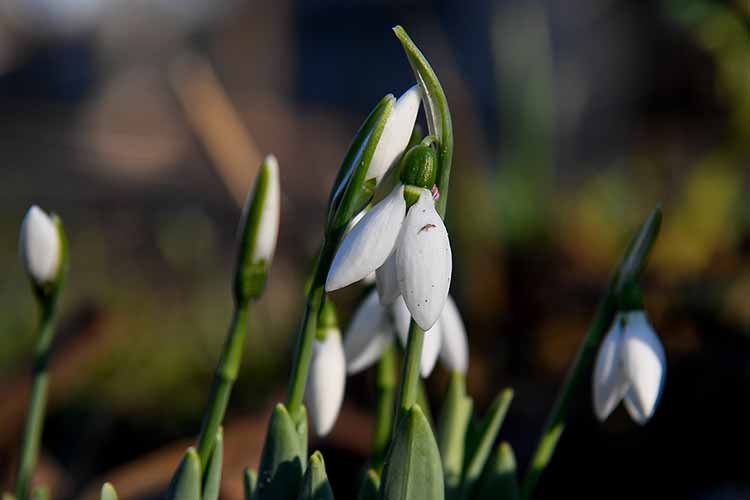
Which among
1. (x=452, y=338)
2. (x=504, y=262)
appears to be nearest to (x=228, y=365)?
(x=452, y=338)

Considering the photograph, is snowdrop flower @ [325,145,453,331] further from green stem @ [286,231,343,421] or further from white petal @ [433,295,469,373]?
white petal @ [433,295,469,373]

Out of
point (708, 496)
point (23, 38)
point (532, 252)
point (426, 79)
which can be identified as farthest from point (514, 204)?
point (23, 38)

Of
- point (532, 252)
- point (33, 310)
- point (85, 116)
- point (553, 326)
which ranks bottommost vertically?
point (553, 326)

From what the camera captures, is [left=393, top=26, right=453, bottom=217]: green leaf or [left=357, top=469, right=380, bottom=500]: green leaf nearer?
[left=393, top=26, right=453, bottom=217]: green leaf

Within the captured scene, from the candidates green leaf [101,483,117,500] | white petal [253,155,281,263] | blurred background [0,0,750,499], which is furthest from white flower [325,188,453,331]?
blurred background [0,0,750,499]

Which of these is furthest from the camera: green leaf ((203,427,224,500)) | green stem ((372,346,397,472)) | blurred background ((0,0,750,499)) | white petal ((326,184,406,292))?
blurred background ((0,0,750,499))

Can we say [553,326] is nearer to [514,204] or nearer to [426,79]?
[514,204]

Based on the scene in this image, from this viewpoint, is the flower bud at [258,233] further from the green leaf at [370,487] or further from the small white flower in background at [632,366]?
the small white flower in background at [632,366]
